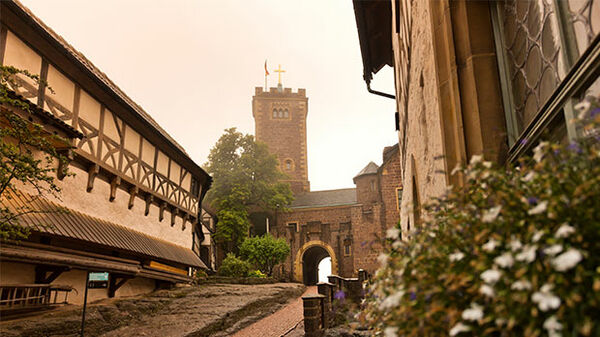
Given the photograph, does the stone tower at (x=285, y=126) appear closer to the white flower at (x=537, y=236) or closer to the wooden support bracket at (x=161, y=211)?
the wooden support bracket at (x=161, y=211)

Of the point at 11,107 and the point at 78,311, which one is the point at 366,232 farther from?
the point at 11,107

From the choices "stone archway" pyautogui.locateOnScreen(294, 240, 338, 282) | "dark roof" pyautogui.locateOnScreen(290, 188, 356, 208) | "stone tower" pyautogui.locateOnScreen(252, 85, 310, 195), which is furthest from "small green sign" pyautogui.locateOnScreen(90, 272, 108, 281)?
"stone tower" pyautogui.locateOnScreen(252, 85, 310, 195)

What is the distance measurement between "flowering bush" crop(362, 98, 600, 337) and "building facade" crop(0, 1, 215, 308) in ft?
21.5

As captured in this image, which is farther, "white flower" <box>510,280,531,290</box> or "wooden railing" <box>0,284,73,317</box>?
"wooden railing" <box>0,284,73,317</box>

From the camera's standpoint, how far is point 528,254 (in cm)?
129

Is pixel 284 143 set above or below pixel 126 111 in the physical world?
above

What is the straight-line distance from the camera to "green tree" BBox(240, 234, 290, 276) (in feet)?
104

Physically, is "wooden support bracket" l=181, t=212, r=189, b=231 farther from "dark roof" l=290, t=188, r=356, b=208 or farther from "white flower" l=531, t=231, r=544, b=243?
"dark roof" l=290, t=188, r=356, b=208

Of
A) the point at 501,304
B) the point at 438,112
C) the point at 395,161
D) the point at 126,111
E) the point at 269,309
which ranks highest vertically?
the point at 395,161

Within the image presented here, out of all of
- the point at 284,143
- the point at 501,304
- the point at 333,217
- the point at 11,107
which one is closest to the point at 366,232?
the point at 333,217

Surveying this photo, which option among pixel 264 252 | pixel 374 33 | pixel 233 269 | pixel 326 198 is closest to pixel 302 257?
pixel 264 252

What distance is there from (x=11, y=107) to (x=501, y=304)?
8.15 meters

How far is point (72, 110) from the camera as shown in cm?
1035

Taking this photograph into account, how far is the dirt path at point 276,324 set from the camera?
11570mm
